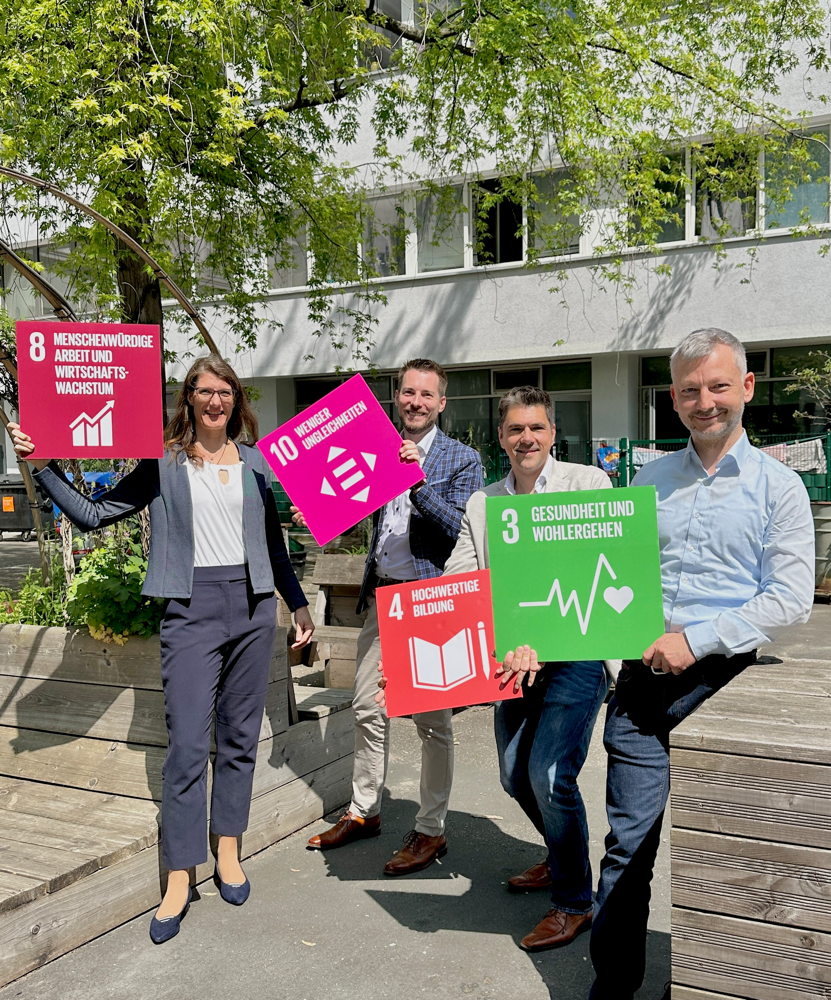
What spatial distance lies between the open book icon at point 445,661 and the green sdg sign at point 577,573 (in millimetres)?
253

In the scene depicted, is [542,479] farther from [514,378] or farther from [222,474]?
[514,378]

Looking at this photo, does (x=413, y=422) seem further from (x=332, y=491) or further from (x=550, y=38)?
(x=550, y=38)

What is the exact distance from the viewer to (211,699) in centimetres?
365

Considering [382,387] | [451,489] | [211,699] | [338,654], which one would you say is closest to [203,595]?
[211,699]

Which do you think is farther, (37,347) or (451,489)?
(451,489)

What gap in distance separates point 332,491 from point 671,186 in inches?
534

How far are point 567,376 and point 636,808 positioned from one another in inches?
628

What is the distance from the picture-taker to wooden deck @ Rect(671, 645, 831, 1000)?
2127 millimetres

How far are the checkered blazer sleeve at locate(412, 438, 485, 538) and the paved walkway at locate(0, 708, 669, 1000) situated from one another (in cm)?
150

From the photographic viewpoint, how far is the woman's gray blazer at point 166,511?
11.7 ft

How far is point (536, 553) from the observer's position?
2832 mm

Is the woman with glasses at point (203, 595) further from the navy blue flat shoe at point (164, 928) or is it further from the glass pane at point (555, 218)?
the glass pane at point (555, 218)

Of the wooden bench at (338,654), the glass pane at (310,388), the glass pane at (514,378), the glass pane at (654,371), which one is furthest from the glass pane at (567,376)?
the wooden bench at (338,654)

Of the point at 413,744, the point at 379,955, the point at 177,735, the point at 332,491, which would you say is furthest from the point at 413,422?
the point at 413,744
